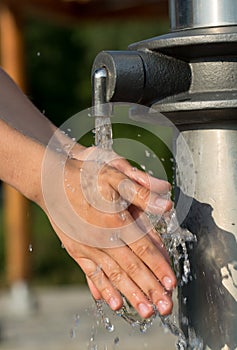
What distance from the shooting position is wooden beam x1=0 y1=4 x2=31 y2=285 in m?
6.79

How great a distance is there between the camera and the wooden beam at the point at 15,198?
6785mm

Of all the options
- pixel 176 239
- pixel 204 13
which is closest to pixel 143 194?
pixel 176 239

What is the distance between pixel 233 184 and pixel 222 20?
22 cm

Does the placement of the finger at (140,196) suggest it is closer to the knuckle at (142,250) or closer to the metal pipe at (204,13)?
the knuckle at (142,250)

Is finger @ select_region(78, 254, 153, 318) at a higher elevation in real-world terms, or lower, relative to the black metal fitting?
lower


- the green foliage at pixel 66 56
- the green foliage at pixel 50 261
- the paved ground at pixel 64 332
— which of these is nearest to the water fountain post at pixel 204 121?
the paved ground at pixel 64 332

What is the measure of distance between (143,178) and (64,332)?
4.96m

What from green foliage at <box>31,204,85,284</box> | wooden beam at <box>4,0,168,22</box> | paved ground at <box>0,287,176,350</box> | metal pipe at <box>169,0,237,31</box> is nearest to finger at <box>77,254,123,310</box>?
metal pipe at <box>169,0,237,31</box>

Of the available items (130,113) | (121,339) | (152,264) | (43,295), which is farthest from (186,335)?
(43,295)

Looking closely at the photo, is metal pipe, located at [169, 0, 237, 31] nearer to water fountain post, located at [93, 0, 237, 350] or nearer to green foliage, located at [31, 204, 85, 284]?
water fountain post, located at [93, 0, 237, 350]

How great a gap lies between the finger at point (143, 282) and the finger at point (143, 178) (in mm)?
100

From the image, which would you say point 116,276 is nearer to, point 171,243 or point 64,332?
point 171,243

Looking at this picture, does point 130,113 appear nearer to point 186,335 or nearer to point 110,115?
point 110,115

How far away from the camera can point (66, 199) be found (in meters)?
1.16
